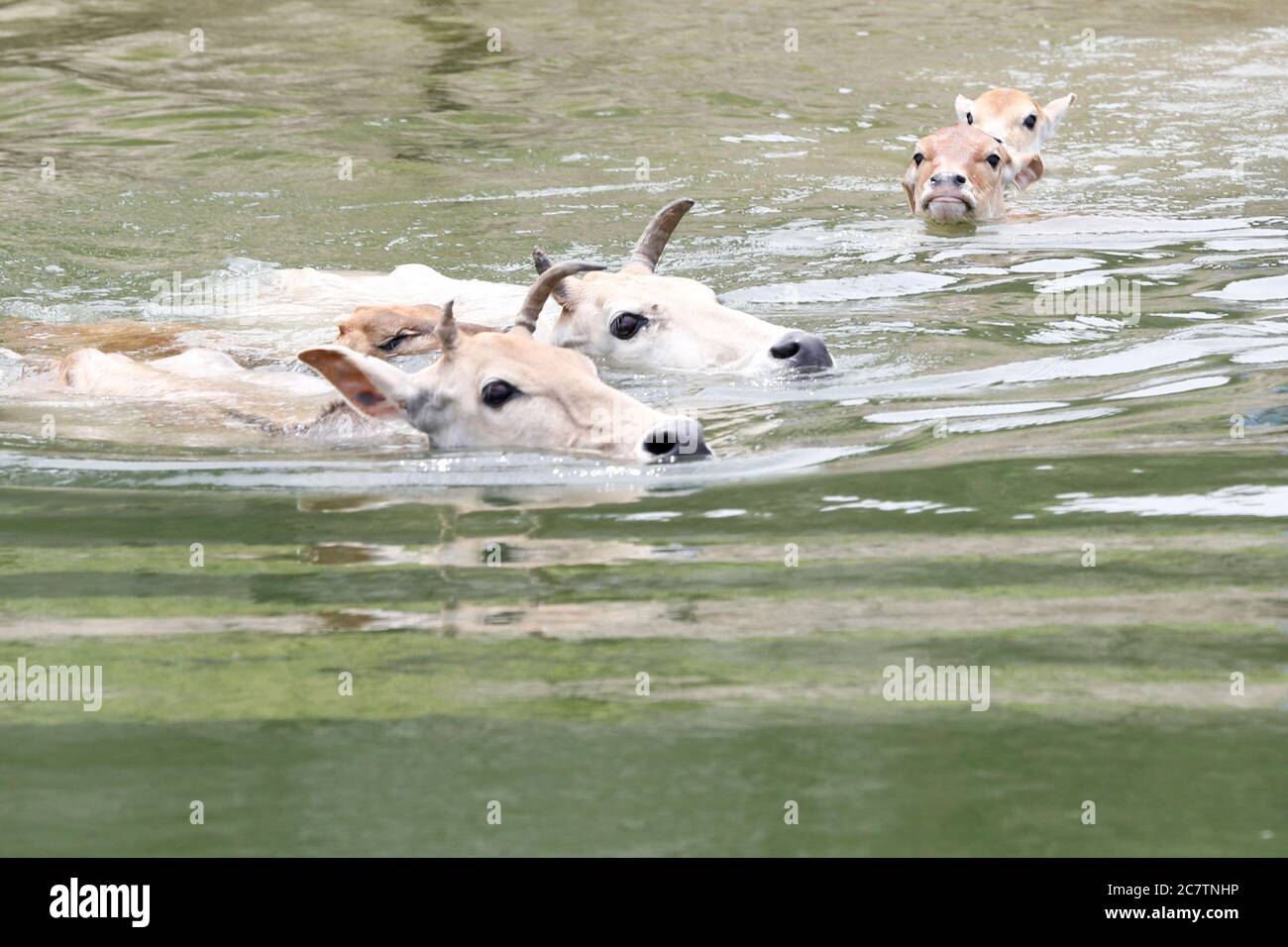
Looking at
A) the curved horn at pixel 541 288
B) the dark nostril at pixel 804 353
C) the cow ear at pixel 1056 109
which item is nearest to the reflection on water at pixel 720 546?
the dark nostril at pixel 804 353

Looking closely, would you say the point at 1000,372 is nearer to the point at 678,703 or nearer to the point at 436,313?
the point at 436,313

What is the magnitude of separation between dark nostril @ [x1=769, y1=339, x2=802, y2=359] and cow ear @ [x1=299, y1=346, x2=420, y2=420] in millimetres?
1871

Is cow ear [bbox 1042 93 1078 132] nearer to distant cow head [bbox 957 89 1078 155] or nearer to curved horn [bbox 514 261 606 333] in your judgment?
distant cow head [bbox 957 89 1078 155]

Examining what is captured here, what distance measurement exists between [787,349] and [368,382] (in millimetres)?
2036

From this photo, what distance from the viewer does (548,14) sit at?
23.7 m

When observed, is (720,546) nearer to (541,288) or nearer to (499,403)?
(499,403)

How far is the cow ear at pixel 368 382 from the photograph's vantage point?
7551 millimetres

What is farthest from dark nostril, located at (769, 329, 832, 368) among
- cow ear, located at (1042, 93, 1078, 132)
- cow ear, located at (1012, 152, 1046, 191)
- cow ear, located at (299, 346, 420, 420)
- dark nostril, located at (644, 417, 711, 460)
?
cow ear, located at (1042, 93, 1078, 132)

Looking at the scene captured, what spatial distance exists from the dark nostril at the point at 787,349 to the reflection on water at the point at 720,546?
0.60 ft

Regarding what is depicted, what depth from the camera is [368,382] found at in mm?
7684

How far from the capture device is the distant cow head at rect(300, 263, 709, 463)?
23.7 ft

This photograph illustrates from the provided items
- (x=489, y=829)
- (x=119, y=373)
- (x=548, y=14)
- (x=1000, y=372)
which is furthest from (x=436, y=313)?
(x=548, y=14)

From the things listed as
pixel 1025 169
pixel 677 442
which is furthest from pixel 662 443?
pixel 1025 169

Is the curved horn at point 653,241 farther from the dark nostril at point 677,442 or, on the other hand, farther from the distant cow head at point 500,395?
the dark nostril at point 677,442
